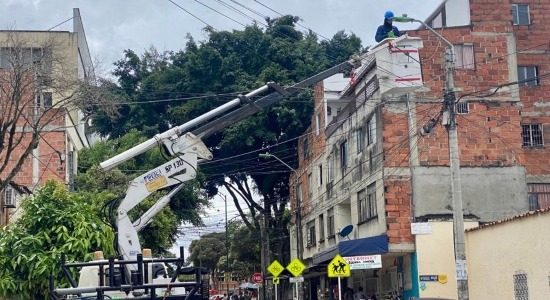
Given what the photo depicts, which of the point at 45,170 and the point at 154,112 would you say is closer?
the point at 45,170

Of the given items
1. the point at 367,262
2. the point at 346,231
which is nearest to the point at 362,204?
the point at 346,231

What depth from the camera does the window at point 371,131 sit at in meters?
33.3

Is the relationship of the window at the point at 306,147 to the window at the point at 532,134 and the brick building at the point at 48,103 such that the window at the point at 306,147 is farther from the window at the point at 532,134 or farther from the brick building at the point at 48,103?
the window at the point at 532,134

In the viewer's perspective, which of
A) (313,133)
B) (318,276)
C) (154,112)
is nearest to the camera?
(313,133)

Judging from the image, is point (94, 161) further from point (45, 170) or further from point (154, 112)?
point (154, 112)

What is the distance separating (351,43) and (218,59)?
8930mm

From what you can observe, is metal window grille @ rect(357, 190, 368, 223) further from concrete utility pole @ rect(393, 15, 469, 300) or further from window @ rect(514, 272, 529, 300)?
concrete utility pole @ rect(393, 15, 469, 300)

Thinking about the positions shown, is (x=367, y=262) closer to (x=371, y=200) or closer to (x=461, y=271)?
(x=371, y=200)

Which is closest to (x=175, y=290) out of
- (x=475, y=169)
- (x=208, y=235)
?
(x=475, y=169)

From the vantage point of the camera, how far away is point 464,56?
1283 inches

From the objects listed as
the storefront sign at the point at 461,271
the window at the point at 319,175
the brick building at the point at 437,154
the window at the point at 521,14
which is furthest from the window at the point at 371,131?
the storefront sign at the point at 461,271

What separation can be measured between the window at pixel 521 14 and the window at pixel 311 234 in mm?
15721

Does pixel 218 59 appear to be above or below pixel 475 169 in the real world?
above

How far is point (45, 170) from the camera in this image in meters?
37.4
